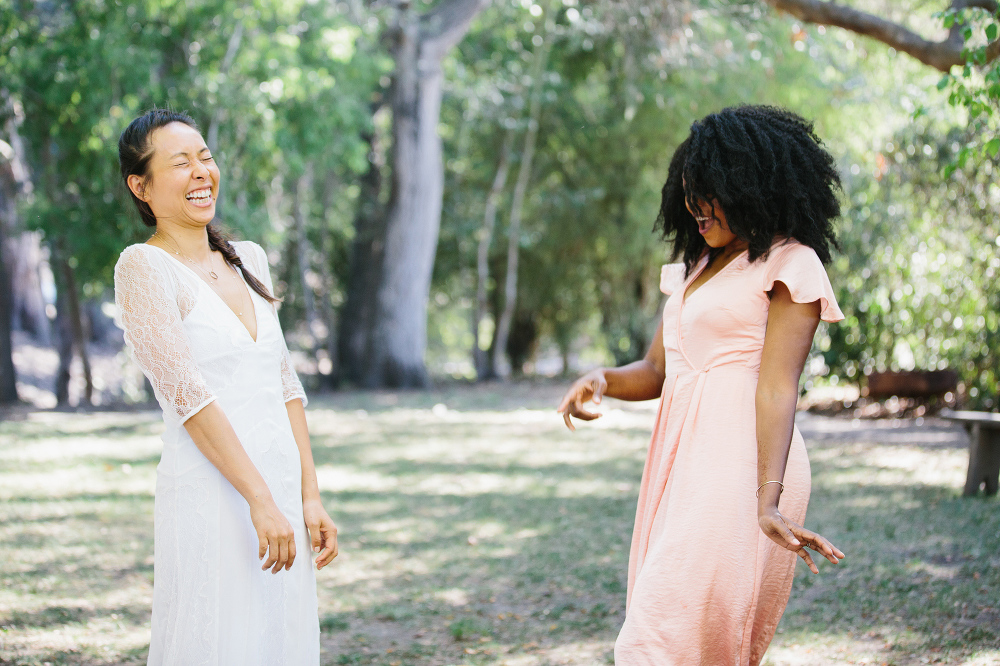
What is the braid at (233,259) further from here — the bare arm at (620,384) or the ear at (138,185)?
the bare arm at (620,384)

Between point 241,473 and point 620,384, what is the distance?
49.5 inches

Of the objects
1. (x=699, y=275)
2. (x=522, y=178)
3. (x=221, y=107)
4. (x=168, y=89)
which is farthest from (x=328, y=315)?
(x=699, y=275)

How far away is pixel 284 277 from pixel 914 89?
1326cm

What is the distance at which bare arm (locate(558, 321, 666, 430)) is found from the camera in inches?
114

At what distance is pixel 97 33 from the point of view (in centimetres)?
1159

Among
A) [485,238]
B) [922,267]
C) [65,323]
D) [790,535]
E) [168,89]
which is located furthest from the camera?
[485,238]

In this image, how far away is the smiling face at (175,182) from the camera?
249cm

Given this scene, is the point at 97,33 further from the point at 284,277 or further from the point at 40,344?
the point at 40,344

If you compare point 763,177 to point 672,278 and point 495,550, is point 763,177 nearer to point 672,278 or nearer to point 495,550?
point 672,278

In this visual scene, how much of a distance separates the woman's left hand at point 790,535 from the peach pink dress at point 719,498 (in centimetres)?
13

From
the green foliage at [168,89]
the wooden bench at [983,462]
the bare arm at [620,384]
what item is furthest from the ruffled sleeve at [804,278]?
the green foliage at [168,89]

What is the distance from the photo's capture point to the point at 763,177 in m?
2.44

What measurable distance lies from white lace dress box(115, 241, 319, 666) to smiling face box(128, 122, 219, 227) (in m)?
0.16

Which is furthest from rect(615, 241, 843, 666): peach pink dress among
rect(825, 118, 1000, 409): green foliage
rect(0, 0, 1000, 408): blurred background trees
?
rect(825, 118, 1000, 409): green foliage
